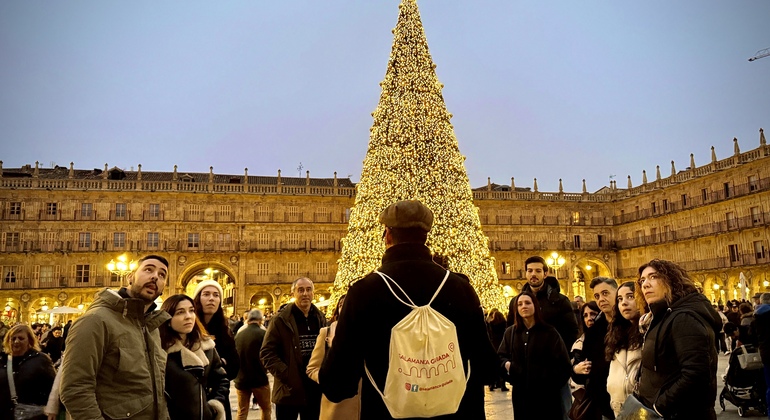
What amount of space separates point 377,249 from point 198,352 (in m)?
12.8

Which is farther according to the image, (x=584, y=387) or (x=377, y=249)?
(x=377, y=249)

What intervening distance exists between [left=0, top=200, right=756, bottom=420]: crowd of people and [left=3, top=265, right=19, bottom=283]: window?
112ft

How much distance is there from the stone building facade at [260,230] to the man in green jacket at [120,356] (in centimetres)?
2948

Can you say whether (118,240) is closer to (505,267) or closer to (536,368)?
(505,267)

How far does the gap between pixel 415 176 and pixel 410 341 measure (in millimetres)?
14146

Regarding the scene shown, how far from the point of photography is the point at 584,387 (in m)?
4.41

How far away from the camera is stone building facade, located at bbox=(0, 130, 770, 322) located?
111 ft

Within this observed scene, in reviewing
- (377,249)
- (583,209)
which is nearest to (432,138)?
(377,249)

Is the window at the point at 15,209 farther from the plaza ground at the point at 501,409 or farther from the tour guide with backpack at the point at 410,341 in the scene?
the tour guide with backpack at the point at 410,341

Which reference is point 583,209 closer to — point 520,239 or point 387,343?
point 520,239

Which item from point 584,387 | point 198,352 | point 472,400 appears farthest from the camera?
point 584,387

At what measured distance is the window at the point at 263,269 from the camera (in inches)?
1484

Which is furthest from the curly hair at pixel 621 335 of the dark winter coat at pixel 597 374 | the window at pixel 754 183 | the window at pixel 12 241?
the window at pixel 12 241

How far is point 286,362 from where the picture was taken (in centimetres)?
514
